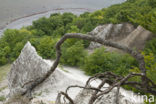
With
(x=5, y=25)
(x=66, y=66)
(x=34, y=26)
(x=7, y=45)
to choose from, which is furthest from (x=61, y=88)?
(x=5, y=25)

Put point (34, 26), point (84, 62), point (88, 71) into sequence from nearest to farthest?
point (88, 71)
point (84, 62)
point (34, 26)

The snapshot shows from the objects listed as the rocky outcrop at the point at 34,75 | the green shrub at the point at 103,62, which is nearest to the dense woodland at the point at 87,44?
the green shrub at the point at 103,62

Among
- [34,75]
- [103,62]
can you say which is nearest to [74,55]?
[103,62]

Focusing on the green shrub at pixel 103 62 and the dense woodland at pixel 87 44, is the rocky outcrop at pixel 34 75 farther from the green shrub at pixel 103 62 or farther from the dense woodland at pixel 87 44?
the green shrub at pixel 103 62

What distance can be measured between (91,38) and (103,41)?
0.13 metres

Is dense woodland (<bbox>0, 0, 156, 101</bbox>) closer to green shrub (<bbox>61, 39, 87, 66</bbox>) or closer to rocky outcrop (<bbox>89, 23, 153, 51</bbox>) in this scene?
green shrub (<bbox>61, 39, 87, 66</bbox>)

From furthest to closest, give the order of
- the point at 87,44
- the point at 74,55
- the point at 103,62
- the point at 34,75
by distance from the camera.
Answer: the point at 87,44, the point at 74,55, the point at 103,62, the point at 34,75

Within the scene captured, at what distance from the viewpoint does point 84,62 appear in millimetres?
10875

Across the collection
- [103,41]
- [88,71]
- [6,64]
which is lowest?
[6,64]

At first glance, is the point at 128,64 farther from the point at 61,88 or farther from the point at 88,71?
the point at 61,88

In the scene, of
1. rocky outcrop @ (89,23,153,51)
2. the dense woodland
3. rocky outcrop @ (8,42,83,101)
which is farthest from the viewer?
rocky outcrop @ (89,23,153,51)

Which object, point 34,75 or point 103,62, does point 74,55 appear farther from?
point 34,75

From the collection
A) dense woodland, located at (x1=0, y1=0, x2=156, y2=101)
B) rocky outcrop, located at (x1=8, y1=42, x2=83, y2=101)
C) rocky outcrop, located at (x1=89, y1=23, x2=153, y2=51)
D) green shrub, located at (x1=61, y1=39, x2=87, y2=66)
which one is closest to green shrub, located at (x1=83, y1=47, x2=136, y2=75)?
dense woodland, located at (x1=0, y1=0, x2=156, y2=101)

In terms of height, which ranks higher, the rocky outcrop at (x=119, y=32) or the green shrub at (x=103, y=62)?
the rocky outcrop at (x=119, y=32)
